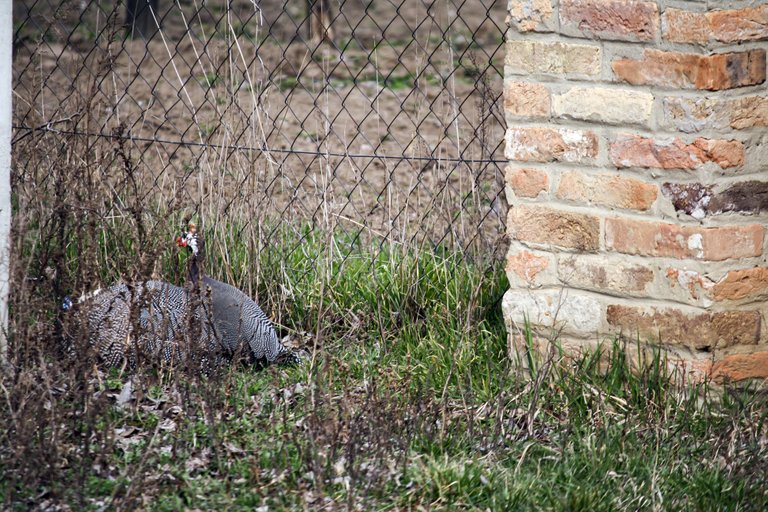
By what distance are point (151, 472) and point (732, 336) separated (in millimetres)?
1941

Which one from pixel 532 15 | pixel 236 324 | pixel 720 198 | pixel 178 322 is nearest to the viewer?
pixel 720 198

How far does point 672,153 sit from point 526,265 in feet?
2.21

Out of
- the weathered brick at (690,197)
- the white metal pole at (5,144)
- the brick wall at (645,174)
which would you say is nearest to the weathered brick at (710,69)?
the brick wall at (645,174)

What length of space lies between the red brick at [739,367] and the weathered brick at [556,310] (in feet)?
1.42

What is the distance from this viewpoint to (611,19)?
336 centimetres

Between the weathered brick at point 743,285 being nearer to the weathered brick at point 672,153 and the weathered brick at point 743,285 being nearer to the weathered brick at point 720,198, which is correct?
the weathered brick at point 720,198

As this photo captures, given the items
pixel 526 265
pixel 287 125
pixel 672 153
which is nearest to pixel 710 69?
pixel 672 153

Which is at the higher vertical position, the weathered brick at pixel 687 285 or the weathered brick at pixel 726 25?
the weathered brick at pixel 726 25

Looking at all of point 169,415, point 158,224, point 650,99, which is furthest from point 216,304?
point 650,99

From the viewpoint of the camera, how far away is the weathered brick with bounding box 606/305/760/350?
3.37 metres

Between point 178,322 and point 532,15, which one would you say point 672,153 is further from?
point 178,322

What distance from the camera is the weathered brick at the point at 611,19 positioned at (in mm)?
3291

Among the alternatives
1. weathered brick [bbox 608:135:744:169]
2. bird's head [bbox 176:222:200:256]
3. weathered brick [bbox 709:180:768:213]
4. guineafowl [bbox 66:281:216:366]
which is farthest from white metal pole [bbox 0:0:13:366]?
weathered brick [bbox 709:180:768:213]

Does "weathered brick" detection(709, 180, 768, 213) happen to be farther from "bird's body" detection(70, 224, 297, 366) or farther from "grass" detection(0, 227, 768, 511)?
"bird's body" detection(70, 224, 297, 366)
